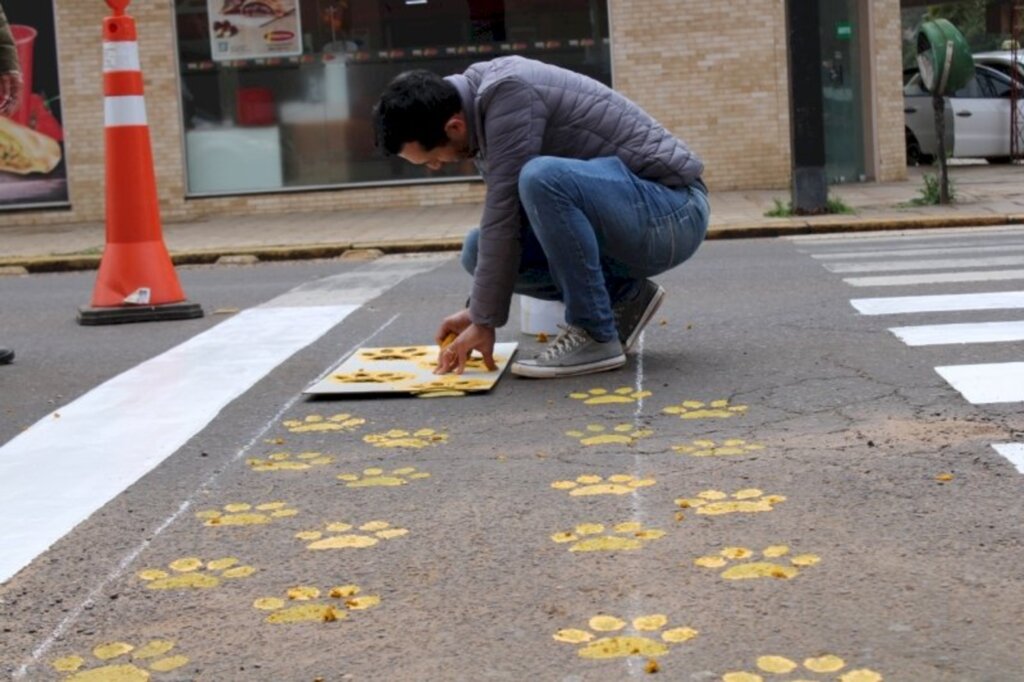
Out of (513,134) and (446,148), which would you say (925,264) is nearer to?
(513,134)

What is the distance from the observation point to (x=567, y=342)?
637 centimetres

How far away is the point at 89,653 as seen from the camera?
11.3 ft

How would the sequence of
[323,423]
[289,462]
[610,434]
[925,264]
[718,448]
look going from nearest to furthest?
1. [718,448]
2. [289,462]
3. [610,434]
4. [323,423]
5. [925,264]

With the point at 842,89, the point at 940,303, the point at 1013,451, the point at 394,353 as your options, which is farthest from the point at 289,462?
the point at 842,89

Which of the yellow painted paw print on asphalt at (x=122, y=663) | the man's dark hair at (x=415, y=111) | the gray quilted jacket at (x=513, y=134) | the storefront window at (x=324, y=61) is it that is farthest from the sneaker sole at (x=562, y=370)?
the storefront window at (x=324, y=61)

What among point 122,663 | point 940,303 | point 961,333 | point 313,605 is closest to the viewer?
Result: point 122,663

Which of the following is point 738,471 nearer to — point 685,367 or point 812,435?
point 812,435

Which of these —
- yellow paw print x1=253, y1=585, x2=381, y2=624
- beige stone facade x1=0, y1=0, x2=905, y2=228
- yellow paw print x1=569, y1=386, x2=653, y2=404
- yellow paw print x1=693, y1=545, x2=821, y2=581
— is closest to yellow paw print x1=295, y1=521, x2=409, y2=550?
yellow paw print x1=253, y1=585, x2=381, y2=624

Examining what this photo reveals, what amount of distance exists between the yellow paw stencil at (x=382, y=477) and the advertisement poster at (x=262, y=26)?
14.2 metres

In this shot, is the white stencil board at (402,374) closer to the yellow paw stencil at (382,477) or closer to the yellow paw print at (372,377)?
the yellow paw print at (372,377)

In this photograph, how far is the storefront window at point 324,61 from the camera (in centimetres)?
1845

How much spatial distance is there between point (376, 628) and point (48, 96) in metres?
16.5

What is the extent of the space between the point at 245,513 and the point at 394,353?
8.38 feet

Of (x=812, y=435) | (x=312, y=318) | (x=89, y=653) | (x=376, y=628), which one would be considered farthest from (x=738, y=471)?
(x=312, y=318)
